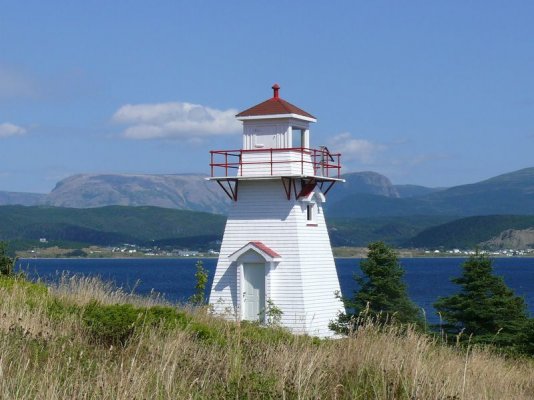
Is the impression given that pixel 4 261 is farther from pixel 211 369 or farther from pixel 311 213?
pixel 211 369

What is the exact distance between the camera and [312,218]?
100 feet

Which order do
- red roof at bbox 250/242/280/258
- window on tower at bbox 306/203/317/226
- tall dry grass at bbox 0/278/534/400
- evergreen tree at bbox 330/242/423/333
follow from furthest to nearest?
window on tower at bbox 306/203/317/226 < red roof at bbox 250/242/280/258 < evergreen tree at bbox 330/242/423/333 < tall dry grass at bbox 0/278/534/400

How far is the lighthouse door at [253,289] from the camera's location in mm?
29359

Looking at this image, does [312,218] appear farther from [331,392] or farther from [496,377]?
[331,392]

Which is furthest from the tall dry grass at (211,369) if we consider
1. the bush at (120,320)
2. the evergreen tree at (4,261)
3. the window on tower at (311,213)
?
the window on tower at (311,213)

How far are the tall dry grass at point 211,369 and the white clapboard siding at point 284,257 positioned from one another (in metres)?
17.4

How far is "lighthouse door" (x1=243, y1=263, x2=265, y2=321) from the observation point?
29.4 m

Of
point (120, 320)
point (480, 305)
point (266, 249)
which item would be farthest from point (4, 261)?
point (480, 305)

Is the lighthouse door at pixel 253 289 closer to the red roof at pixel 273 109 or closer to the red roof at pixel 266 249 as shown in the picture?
the red roof at pixel 266 249

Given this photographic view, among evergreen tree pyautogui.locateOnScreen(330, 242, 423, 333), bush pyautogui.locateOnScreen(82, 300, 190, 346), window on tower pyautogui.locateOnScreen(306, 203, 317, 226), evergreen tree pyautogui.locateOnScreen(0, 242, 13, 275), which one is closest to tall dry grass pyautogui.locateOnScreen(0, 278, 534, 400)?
bush pyautogui.locateOnScreen(82, 300, 190, 346)

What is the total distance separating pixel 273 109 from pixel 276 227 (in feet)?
12.8

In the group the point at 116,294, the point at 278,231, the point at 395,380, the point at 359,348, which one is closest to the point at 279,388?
the point at 395,380

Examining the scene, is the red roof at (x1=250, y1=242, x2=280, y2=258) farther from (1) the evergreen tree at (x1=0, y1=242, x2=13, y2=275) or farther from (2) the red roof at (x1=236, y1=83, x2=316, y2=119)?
(1) the evergreen tree at (x1=0, y1=242, x2=13, y2=275)

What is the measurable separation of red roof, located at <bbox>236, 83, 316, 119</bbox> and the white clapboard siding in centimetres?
227
